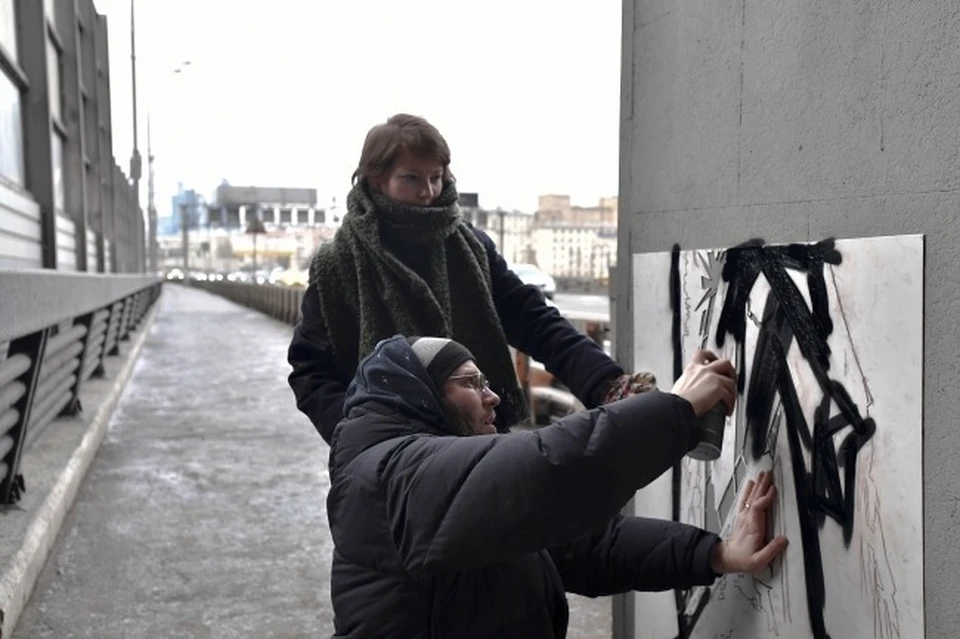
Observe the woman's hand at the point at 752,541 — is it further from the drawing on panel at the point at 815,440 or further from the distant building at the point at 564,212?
the distant building at the point at 564,212

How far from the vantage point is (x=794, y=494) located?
2299 mm

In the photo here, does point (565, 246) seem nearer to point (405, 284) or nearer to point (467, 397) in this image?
point (405, 284)

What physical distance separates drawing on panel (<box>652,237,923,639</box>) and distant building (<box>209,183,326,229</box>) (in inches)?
2491

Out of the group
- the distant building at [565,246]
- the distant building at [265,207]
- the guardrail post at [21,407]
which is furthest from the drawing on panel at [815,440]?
the distant building at [565,246]

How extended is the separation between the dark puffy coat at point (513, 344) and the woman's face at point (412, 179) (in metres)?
0.33

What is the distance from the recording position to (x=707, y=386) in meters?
1.96

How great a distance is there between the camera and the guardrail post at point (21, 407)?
16.3ft

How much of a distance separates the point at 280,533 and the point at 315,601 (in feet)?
3.77

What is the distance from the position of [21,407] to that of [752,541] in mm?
3936

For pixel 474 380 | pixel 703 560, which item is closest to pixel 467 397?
pixel 474 380

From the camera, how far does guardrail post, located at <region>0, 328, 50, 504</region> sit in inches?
195

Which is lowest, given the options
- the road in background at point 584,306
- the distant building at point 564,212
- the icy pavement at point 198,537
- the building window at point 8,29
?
the icy pavement at point 198,537

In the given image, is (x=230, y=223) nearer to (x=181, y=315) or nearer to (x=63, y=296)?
(x=181, y=315)

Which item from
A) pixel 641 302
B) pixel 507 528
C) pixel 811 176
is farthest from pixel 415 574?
pixel 641 302
